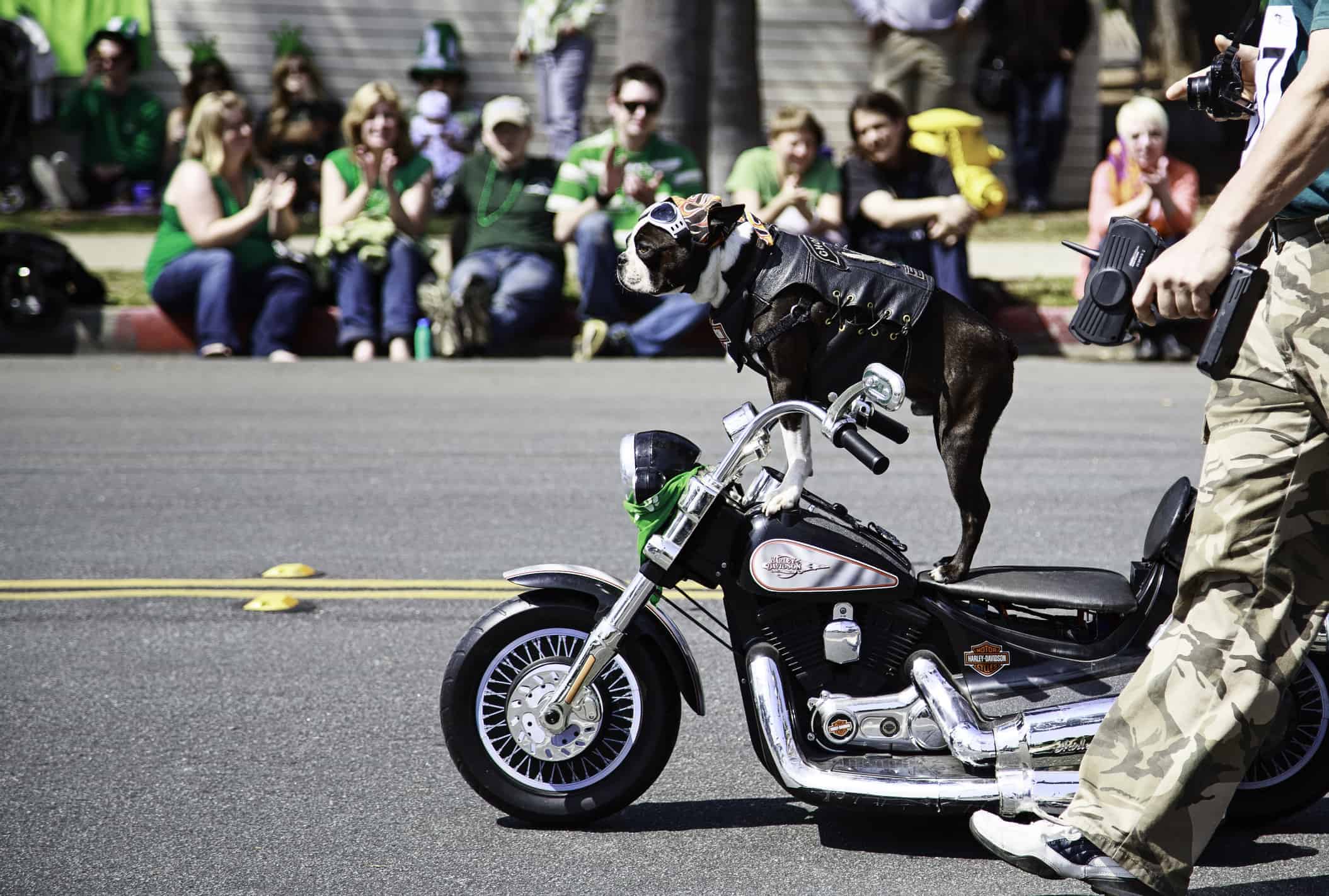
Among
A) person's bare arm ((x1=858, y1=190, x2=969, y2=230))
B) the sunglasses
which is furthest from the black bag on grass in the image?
person's bare arm ((x1=858, y1=190, x2=969, y2=230))

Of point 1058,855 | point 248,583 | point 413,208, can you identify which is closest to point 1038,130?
point 413,208

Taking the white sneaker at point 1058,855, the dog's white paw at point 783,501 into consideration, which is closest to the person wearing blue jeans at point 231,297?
the dog's white paw at point 783,501

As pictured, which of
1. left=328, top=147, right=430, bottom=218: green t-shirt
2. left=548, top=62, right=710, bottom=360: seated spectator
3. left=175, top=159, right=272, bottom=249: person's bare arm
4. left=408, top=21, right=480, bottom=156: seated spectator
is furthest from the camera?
left=408, top=21, right=480, bottom=156: seated spectator

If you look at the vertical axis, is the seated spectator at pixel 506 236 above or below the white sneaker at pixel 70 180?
above

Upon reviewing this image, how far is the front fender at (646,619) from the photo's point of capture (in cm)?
380

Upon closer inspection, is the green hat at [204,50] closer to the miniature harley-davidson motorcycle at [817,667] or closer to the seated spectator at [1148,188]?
the seated spectator at [1148,188]

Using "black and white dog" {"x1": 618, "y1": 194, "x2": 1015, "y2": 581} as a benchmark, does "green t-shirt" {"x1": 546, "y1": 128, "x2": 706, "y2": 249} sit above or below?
below

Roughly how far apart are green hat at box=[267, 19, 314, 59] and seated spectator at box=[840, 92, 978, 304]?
9.65 metres

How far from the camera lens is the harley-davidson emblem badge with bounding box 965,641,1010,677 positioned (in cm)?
375

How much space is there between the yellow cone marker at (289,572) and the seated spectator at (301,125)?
10283mm

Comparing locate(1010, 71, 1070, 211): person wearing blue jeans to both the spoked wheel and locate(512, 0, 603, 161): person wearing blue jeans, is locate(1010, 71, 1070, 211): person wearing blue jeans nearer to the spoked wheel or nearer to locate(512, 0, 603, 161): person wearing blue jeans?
locate(512, 0, 603, 161): person wearing blue jeans

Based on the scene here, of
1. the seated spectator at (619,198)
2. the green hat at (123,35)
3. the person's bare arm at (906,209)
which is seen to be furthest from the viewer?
the green hat at (123,35)

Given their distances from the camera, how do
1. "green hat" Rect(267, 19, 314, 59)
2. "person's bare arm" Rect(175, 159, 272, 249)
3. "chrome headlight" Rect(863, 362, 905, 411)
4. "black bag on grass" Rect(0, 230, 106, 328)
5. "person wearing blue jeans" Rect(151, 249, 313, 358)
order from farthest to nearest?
"green hat" Rect(267, 19, 314, 59)
"black bag on grass" Rect(0, 230, 106, 328)
"person wearing blue jeans" Rect(151, 249, 313, 358)
"person's bare arm" Rect(175, 159, 272, 249)
"chrome headlight" Rect(863, 362, 905, 411)

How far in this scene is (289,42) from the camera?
19.0 metres
